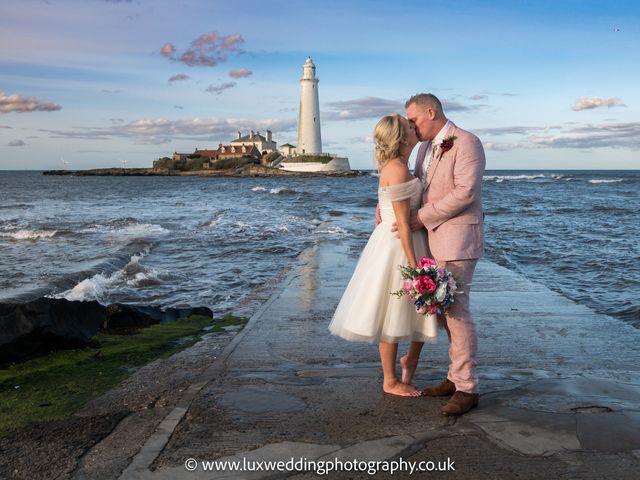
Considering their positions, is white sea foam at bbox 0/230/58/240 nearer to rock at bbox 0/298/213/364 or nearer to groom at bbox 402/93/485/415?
rock at bbox 0/298/213/364

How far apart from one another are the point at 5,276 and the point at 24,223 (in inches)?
522

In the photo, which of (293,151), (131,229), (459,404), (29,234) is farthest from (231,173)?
(459,404)

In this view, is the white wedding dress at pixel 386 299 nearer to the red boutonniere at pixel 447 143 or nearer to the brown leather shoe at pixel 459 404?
the red boutonniere at pixel 447 143

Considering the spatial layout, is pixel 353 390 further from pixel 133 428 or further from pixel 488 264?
pixel 488 264

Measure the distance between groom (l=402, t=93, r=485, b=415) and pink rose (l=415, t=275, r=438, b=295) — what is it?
30 cm

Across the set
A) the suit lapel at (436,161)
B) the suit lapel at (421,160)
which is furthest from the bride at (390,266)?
the suit lapel at (421,160)

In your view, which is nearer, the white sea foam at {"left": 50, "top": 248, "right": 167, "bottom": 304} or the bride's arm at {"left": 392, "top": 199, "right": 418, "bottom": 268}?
the bride's arm at {"left": 392, "top": 199, "right": 418, "bottom": 268}

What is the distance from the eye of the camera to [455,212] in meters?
4.18

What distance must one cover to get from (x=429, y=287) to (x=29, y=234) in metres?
19.2

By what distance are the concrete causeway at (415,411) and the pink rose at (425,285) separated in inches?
33.5

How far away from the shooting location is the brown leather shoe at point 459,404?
13.5 ft

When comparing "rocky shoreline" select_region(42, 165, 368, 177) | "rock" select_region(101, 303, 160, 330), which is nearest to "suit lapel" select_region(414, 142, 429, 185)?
"rock" select_region(101, 303, 160, 330)

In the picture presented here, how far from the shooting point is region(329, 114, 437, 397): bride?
4293mm

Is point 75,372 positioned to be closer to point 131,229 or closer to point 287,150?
point 131,229
